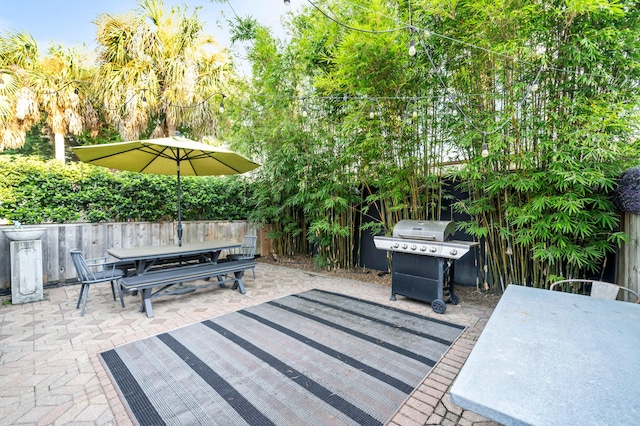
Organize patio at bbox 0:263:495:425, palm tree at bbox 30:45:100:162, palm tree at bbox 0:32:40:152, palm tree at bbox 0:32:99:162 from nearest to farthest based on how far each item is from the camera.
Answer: patio at bbox 0:263:495:425
palm tree at bbox 0:32:40:152
palm tree at bbox 0:32:99:162
palm tree at bbox 30:45:100:162

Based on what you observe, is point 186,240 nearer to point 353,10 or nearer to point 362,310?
point 362,310

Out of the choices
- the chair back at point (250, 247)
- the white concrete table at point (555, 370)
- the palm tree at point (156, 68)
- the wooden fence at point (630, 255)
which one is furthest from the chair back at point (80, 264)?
the wooden fence at point (630, 255)

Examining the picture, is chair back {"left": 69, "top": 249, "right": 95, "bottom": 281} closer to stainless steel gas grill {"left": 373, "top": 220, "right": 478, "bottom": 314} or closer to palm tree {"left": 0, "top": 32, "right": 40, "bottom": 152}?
stainless steel gas grill {"left": 373, "top": 220, "right": 478, "bottom": 314}

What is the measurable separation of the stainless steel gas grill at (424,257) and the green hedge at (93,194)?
3762 mm

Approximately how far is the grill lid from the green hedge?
3895 millimetres

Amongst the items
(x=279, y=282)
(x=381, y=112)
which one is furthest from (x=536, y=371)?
(x=279, y=282)

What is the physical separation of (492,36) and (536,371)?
3176 millimetres

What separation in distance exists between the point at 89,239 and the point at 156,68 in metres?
4.74

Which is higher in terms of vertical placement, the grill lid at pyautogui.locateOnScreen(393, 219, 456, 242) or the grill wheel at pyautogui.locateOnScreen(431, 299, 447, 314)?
the grill lid at pyautogui.locateOnScreen(393, 219, 456, 242)

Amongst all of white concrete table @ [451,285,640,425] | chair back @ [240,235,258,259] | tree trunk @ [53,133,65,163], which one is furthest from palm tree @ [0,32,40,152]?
white concrete table @ [451,285,640,425]

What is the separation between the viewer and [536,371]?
840mm

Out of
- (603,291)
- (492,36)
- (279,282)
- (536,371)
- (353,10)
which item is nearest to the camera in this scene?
(536,371)

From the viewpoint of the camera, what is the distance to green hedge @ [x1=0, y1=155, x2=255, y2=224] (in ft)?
12.3

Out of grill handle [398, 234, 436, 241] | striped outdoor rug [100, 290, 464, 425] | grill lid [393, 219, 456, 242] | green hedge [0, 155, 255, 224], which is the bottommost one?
striped outdoor rug [100, 290, 464, 425]
